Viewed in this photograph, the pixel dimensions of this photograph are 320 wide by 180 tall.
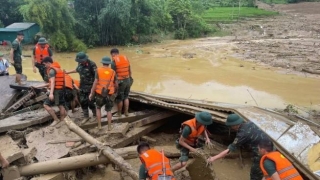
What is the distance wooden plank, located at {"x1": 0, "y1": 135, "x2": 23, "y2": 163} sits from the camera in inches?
192

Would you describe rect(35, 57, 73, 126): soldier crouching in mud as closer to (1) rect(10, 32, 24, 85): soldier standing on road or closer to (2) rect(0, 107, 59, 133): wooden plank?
(2) rect(0, 107, 59, 133): wooden plank

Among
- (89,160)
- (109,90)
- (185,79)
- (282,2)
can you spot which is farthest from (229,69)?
(282,2)

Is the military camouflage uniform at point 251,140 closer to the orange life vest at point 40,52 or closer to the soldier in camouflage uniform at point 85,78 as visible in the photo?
the soldier in camouflage uniform at point 85,78

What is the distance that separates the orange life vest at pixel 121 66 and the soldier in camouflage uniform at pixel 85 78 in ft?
1.65

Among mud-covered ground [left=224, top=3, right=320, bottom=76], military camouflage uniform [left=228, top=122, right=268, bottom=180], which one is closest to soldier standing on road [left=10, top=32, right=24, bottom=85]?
military camouflage uniform [left=228, top=122, right=268, bottom=180]

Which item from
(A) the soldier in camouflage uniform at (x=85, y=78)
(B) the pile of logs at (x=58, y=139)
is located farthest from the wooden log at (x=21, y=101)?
(A) the soldier in camouflage uniform at (x=85, y=78)

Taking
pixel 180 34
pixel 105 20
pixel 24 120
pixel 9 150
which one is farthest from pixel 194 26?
pixel 9 150

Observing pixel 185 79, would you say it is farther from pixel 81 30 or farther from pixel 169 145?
pixel 81 30

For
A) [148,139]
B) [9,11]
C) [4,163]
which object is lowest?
[148,139]

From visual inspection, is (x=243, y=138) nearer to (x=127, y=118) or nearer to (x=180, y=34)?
(x=127, y=118)

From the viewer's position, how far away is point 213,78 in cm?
1497

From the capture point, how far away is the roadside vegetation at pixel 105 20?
68.6ft

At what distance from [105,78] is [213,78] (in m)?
9.58

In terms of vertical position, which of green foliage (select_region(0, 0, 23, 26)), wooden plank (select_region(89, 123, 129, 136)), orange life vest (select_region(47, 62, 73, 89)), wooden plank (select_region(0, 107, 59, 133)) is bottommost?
wooden plank (select_region(89, 123, 129, 136))
